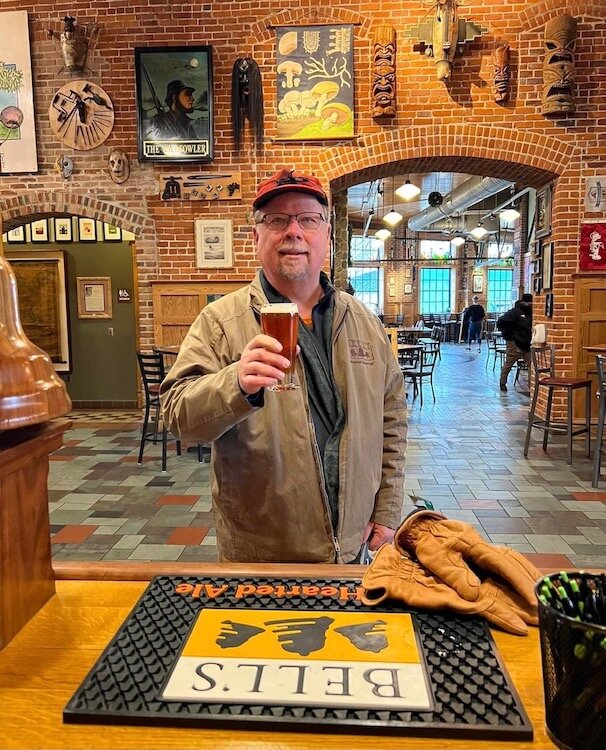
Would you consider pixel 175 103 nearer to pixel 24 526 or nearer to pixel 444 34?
pixel 444 34

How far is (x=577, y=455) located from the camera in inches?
223

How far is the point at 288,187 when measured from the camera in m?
1.50

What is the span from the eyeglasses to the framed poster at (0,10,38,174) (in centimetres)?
615

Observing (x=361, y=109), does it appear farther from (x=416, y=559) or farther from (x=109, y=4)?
(x=416, y=559)

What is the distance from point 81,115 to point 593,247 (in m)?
5.57

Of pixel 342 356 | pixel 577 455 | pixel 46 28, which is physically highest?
pixel 46 28

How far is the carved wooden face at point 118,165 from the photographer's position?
261 inches

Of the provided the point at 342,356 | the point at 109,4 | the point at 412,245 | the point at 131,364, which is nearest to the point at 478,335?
the point at 412,245

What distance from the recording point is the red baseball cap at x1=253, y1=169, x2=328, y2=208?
151 centimetres

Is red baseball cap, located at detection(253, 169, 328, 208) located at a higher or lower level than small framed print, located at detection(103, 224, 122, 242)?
lower

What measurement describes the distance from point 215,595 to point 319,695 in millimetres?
321

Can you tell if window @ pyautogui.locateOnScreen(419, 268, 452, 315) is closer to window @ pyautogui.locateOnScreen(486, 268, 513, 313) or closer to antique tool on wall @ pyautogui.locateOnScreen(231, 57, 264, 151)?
window @ pyautogui.locateOnScreen(486, 268, 513, 313)

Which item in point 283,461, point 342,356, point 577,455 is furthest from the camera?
point 577,455

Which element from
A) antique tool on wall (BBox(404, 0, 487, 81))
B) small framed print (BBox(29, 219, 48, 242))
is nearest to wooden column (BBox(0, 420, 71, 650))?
antique tool on wall (BBox(404, 0, 487, 81))
